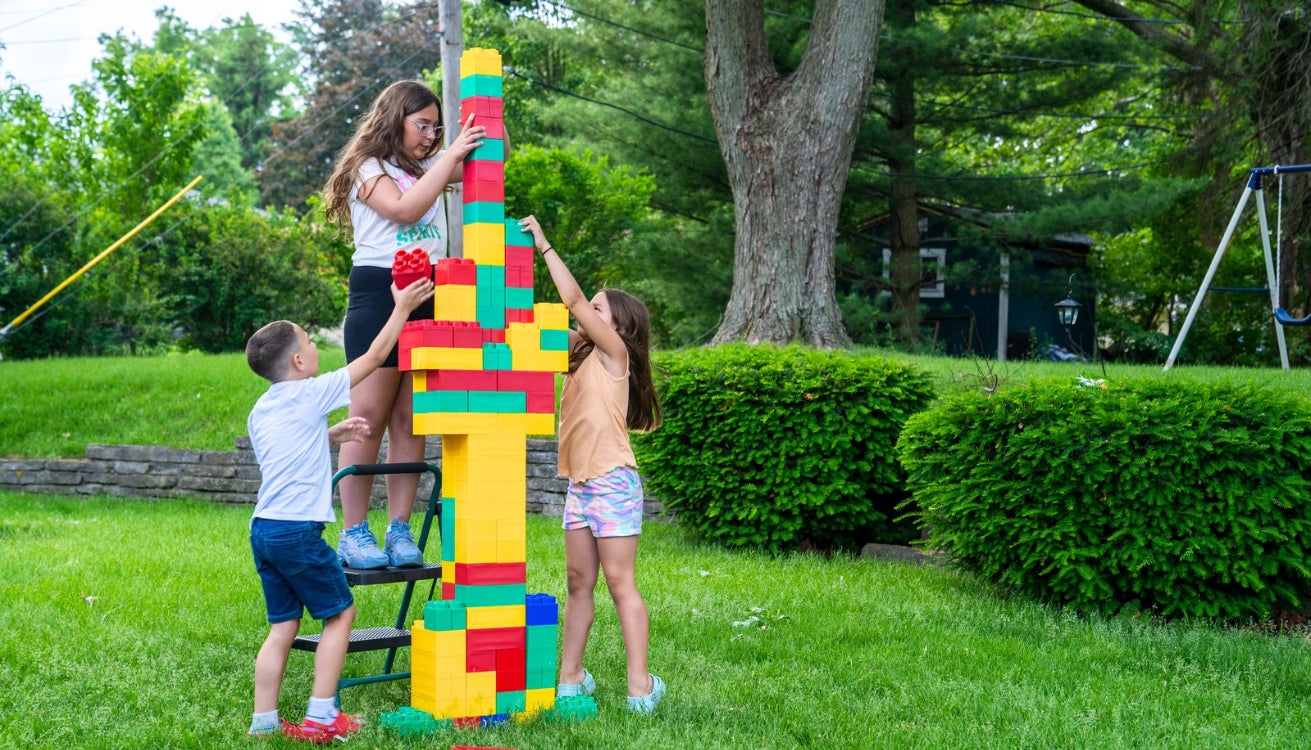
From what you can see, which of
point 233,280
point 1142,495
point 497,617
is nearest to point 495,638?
point 497,617

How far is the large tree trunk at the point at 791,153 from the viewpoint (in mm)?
9758

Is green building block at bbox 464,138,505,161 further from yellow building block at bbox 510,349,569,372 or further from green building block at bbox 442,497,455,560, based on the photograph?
green building block at bbox 442,497,455,560

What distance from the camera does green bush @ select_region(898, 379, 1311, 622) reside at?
194 inches

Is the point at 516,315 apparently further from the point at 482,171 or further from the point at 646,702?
the point at 646,702

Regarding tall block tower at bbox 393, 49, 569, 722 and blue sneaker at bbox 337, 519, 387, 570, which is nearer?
tall block tower at bbox 393, 49, 569, 722

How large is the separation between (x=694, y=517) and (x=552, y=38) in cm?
1203

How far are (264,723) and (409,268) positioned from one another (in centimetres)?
153

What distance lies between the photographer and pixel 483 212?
12.2 ft

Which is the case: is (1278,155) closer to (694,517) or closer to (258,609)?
(694,517)

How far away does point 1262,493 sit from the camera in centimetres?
490

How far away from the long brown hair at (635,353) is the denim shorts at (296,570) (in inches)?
41.8

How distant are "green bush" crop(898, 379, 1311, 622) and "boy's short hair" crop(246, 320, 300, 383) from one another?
3.37 m

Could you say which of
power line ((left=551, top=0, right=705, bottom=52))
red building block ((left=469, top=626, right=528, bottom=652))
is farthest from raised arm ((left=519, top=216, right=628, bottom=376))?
power line ((left=551, top=0, right=705, bottom=52))

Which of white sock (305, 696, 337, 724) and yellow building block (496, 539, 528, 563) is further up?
yellow building block (496, 539, 528, 563)
